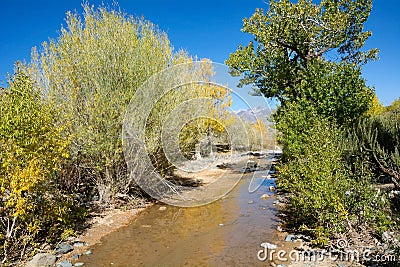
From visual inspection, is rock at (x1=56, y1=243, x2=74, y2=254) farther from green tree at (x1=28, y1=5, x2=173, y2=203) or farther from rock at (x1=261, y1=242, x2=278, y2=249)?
rock at (x1=261, y1=242, x2=278, y2=249)

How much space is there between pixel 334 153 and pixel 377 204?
156cm

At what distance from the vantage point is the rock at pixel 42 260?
22.9 ft

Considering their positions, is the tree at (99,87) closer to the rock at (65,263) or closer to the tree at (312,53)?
the rock at (65,263)

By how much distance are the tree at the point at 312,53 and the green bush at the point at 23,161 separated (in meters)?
11.1

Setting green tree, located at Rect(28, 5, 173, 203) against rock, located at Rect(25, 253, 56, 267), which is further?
green tree, located at Rect(28, 5, 173, 203)

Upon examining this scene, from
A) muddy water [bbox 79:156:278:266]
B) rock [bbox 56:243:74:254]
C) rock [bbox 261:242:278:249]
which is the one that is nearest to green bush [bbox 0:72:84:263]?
rock [bbox 56:243:74:254]

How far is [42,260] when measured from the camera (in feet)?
23.5

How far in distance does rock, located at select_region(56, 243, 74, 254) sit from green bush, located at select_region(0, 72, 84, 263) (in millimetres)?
653

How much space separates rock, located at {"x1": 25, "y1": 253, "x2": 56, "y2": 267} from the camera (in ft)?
22.9

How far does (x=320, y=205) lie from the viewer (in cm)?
728

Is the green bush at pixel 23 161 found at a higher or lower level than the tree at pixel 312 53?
lower

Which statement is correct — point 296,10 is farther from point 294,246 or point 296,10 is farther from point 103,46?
point 294,246

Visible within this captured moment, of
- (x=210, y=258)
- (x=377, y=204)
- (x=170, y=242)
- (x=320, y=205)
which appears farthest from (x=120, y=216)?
(x=377, y=204)

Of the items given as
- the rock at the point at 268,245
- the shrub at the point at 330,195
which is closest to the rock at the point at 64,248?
the rock at the point at 268,245
